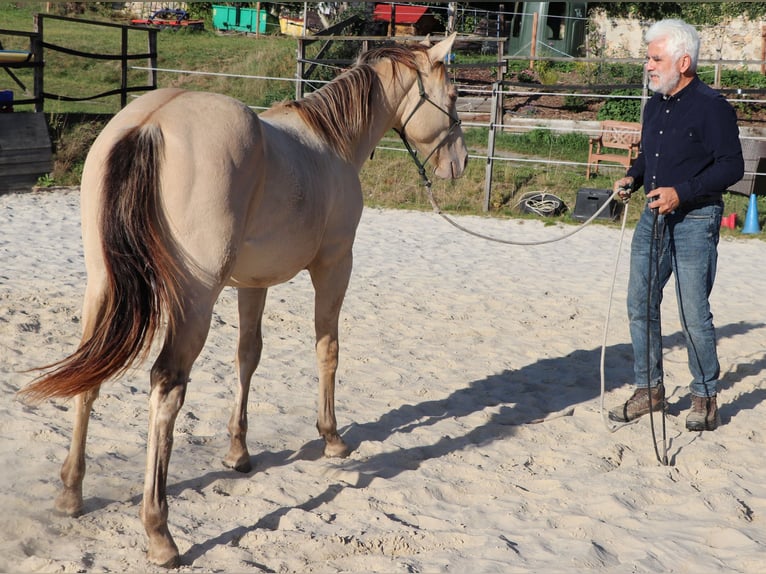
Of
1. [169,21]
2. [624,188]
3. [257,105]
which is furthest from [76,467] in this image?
[169,21]

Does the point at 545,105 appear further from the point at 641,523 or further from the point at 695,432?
the point at 641,523

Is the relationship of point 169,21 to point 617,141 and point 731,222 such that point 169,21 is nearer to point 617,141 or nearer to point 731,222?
point 617,141

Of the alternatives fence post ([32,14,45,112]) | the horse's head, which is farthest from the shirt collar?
fence post ([32,14,45,112])

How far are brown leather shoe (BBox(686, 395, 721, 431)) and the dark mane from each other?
2.36 metres

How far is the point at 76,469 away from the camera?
3.03m

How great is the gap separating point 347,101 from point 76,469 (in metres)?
2.08

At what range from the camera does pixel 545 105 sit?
19.4 m

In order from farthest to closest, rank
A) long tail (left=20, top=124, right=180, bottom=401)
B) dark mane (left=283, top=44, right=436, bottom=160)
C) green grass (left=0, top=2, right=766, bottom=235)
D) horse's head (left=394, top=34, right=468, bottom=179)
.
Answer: green grass (left=0, top=2, right=766, bottom=235)
horse's head (left=394, top=34, right=468, bottom=179)
dark mane (left=283, top=44, right=436, bottom=160)
long tail (left=20, top=124, right=180, bottom=401)

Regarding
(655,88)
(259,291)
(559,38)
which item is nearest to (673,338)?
(655,88)

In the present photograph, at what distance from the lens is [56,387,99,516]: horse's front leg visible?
3008 millimetres

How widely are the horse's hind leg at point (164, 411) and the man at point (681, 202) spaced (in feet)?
7.51

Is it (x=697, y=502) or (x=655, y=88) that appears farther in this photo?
(x=655, y=88)

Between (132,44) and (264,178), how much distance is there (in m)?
22.5

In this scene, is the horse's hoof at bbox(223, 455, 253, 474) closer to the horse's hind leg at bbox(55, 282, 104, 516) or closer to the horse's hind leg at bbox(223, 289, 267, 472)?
the horse's hind leg at bbox(223, 289, 267, 472)
